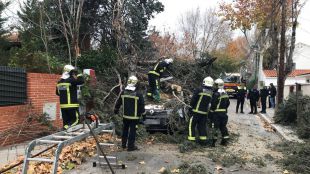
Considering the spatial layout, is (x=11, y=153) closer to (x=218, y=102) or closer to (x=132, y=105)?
(x=132, y=105)

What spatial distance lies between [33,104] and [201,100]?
493 cm

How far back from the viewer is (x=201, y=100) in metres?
11.9

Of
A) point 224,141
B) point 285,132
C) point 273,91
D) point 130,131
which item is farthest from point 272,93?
point 130,131

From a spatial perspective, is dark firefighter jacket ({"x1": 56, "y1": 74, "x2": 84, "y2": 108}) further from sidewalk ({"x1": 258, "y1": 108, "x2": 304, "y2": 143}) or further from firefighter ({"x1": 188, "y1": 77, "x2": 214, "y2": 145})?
sidewalk ({"x1": 258, "y1": 108, "x2": 304, "y2": 143})

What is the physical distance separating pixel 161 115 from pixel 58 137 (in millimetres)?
5639

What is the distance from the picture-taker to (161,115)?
12648mm

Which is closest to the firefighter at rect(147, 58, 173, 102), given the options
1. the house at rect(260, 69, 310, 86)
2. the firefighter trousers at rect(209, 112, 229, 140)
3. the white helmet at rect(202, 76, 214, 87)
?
the white helmet at rect(202, 76, 214, 87)

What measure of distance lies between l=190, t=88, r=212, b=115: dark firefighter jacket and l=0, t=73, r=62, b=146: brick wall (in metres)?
4.65

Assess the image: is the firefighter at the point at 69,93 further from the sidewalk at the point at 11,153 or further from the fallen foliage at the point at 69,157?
the sidewalk at the point at 11,153

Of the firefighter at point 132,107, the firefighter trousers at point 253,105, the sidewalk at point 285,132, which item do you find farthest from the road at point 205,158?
the firefighter trousers at point 253,105

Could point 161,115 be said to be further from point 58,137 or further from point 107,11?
point 107,11

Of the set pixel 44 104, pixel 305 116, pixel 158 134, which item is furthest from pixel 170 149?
pixel 305 116

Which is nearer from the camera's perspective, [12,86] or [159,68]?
[12,86]

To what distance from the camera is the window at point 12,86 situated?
11.5m
